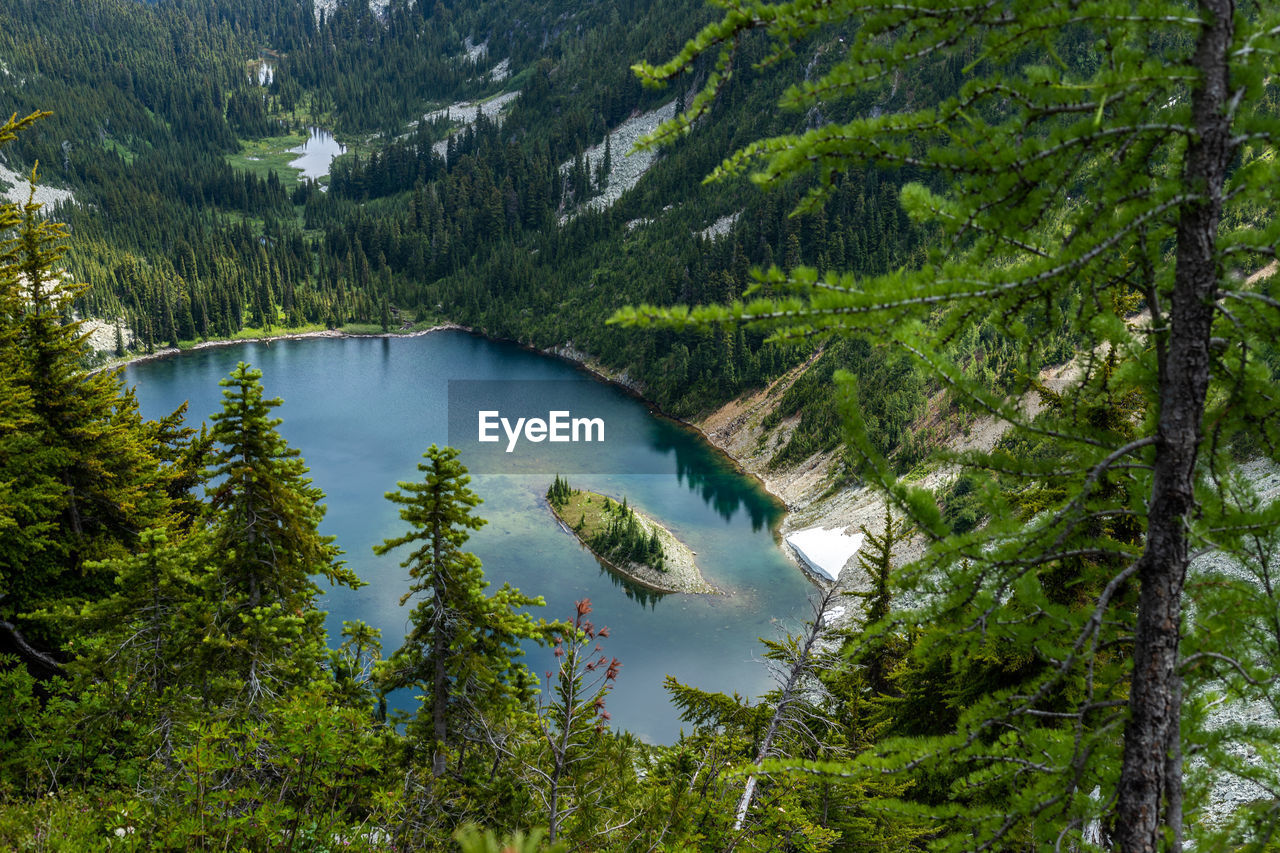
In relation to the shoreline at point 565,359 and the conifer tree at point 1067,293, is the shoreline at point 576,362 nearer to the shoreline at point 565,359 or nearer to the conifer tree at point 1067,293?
the shoreline at point 565,359

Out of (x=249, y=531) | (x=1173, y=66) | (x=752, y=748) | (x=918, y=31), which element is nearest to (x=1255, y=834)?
(x=1173, y=66)

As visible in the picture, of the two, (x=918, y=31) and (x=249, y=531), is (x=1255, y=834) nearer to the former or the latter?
(x=918, y=31)

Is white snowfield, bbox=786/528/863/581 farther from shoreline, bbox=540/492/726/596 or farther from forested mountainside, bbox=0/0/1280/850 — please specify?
forested mountainside, bbox=0/0/1280/850

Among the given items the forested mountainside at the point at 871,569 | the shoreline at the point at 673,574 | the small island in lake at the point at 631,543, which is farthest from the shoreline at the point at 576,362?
the forested mountainside at the point at 871,569

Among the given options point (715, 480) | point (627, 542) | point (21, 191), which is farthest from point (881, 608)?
point (21, 191)

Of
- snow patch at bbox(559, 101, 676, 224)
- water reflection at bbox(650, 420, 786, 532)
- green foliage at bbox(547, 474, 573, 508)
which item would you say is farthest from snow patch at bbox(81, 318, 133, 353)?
green foliage at bbox(547, 474, 573, 508)
